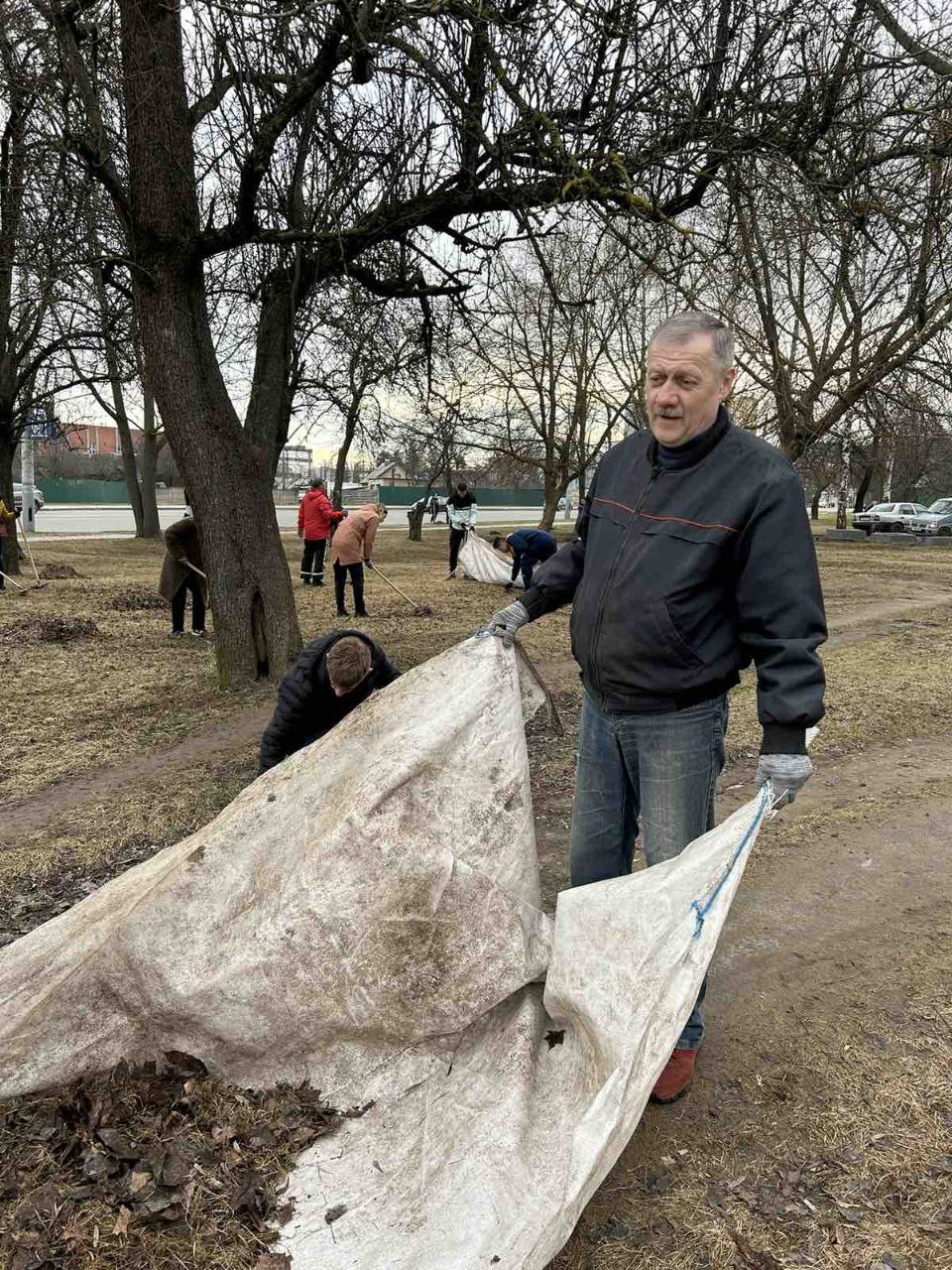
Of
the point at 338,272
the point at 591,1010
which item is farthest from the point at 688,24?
the point at 591,1010

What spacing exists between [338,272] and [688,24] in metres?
3.48

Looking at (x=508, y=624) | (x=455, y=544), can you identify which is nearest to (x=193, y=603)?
(x=455, y=544)

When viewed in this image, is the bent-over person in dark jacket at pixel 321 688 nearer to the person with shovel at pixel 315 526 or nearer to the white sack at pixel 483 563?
the person with shovel at pixel 315 526

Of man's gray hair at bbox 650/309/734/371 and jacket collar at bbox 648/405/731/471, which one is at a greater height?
man's gray hair at bbox 650/309/734/371

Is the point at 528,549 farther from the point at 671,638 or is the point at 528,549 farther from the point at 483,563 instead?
the point at 671,638

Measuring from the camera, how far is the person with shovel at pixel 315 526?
42.5ft

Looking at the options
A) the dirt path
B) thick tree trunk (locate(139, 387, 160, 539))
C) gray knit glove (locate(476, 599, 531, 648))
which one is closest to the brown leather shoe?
gray knit glove (locate(476, 599, 531, 648))

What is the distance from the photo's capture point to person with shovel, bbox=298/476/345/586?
42.5 ft

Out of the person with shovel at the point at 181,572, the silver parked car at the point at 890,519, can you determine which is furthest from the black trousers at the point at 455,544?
the silver parked car at the point at 890,519

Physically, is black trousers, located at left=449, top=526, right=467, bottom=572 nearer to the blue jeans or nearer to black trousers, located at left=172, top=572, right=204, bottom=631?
black trousers, located at left=172, top=572, right=204, bottom=631

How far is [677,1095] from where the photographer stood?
7.59 ft

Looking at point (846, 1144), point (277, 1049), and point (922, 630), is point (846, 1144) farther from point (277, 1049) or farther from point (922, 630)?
point (922, 630)

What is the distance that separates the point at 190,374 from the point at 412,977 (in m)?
5.15

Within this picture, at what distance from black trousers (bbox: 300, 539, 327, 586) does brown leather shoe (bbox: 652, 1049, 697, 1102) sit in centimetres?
1240
